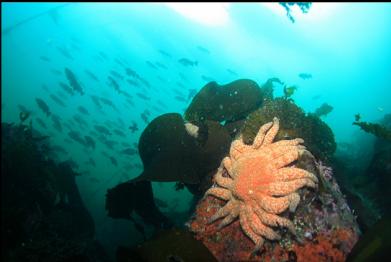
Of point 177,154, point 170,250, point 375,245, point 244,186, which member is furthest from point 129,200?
point 375,245

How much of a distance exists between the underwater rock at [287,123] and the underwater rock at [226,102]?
1115 mm

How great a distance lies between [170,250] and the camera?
12.1 feet

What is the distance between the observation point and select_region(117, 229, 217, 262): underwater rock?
361 centimetres

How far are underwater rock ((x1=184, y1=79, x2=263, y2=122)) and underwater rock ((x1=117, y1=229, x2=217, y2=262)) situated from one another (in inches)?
109

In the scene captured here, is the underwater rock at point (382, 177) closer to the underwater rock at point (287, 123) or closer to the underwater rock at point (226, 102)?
the underwater rock at point (287, 123)

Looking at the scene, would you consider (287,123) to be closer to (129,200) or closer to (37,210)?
(129,200)

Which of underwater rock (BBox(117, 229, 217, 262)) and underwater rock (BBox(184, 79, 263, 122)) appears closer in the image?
underwater rock (BBox(117, 229, 217, 262))

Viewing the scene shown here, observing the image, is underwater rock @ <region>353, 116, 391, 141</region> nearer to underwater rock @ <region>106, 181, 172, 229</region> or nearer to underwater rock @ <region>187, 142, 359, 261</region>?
underwater rock @ <region>187, 142, 359, 261</region>

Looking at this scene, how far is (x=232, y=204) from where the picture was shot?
373 cm

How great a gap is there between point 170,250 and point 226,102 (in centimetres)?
328

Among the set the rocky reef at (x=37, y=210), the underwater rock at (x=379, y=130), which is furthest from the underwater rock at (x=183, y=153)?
the underwater rock at (x=379, y=130)

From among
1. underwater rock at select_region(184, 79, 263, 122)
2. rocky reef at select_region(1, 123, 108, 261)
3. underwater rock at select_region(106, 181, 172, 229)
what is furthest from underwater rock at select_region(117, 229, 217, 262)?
underwater rock at select_region(184, 79, 263, 122)

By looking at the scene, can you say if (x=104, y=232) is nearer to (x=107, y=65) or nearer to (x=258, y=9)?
(x=258, y=9)

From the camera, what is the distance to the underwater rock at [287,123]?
4336 mm
